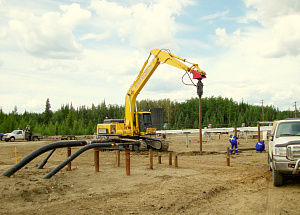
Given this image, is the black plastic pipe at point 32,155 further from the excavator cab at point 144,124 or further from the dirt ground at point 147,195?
the excavator cab at point 144,124

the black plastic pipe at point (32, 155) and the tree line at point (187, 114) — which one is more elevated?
the tree line at point (187, 114)

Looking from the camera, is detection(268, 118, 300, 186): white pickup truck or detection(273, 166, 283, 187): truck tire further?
detection(273, 166, 283, 187): truck tire

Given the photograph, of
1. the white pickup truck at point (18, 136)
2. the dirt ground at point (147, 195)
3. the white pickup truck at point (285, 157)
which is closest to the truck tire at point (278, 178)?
the white pickup truck at point (285, 157)

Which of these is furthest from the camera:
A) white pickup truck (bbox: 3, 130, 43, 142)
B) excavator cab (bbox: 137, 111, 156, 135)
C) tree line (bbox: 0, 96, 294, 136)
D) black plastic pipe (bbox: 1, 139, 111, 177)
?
tree line (bbox: 0, 96, 294, 136)

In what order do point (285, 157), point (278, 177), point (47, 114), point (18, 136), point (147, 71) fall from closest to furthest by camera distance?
point (285, 157)
point (278, 177)
point (147, 71)
point (18, 136)
point (47, 114)

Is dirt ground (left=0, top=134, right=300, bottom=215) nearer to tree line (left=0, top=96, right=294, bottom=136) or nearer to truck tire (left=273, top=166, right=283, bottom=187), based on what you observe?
truck tire (left=273, top=166, right=283, bottom=187)

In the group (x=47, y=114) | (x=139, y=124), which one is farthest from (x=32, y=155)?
(x=47, y=114)

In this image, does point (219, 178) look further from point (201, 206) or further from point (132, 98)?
point (132, 98)

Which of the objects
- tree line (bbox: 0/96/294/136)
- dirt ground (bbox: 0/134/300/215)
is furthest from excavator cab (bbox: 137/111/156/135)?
tree line (bbox: 0/96/294/136)

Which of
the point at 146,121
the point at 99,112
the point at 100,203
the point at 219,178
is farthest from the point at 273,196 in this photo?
the point at 99,112

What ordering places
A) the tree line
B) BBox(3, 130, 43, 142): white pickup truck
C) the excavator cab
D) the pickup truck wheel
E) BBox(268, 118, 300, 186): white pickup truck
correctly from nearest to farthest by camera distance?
BBox(268, 118, 300, 186): white pickup truck < the pickup truck wheel < the excavator cab < BBox(3, 130, 43, 142): white pickup truck < the tree line

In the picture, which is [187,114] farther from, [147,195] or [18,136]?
[147,195]

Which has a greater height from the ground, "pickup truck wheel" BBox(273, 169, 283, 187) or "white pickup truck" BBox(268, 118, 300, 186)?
"white pickup truck" BBox(268, 118, 300, 186)

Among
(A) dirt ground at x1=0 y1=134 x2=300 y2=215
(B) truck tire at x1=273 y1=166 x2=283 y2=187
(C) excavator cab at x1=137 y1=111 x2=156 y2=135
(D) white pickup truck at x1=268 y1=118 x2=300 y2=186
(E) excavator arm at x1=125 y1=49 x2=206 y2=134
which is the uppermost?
(E) excavator arm at x1=125 y1=49 x2=206 y2=134
